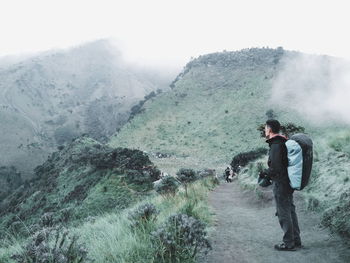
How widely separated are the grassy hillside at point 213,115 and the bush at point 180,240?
4205 cm

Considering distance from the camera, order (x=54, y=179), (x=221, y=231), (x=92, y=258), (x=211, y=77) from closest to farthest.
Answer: (x=92, y=258), (x=221, y=231), (x=54, y=179), (x=211, y=77)

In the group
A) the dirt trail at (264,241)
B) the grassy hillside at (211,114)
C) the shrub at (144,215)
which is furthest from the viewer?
the grassy hillside at (211,114)

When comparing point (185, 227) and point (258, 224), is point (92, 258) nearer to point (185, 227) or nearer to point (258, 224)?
point (185, 227)

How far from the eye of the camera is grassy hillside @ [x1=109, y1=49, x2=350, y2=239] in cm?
6531

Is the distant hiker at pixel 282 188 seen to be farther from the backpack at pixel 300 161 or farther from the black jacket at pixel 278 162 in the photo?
the backpack at pixel 300 161

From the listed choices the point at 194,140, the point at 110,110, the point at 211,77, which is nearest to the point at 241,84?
the point at 211,77

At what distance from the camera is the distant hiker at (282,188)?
5.81 metres

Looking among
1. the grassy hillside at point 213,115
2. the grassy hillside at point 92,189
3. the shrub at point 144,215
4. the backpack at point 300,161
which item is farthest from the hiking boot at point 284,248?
the grassy hillside at point 213,115

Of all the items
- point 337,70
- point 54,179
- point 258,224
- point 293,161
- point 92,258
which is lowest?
point 54,179

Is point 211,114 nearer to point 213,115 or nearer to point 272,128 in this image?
point 213,115

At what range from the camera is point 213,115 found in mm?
82062

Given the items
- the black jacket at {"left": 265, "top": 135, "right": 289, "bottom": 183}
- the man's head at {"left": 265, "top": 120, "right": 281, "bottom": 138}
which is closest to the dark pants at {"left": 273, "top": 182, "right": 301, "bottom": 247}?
the black jacket at {"left": 265, "top": 135, "right": 289, "bottom": 183}

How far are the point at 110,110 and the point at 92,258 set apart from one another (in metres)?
178

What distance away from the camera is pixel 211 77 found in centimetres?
10044
